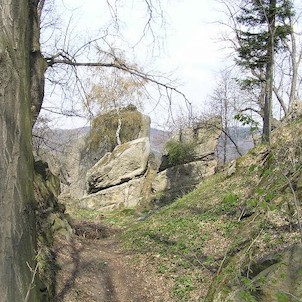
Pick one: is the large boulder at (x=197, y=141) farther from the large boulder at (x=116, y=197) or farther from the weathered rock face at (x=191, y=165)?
the large boulder at (x=116, y=197)

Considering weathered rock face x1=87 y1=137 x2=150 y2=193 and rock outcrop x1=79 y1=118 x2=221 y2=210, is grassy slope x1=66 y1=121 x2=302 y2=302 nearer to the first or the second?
rock outcrop x1=79 y1=118 x2=221 y2=210

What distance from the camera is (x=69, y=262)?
7.54 m

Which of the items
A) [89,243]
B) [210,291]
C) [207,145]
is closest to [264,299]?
[210,291]

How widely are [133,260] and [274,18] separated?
11.9 meters

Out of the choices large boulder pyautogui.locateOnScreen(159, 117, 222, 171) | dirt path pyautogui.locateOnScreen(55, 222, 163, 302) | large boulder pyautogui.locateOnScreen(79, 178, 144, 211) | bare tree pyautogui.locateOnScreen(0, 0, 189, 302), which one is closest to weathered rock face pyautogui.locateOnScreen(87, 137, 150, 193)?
large boulder pyautogui.locateOnScreen(79, 178, 144, 211)

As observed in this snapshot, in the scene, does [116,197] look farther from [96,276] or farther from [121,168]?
[96,276]

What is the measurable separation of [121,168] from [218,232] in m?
12.1

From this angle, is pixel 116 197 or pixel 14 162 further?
pixel 116 197

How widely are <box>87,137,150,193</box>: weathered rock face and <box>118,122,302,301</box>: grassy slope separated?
7799 millimetres

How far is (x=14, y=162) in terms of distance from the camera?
10.1 feet

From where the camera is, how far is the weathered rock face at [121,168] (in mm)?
19703

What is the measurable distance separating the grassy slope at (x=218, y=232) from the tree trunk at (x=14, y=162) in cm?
158

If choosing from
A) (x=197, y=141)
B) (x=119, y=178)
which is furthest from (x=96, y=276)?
(x=197, y=141)

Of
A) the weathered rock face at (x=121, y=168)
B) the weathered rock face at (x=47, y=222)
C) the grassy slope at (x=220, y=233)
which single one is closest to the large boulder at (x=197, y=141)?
the weathered rock face at (x=121, y=168)
